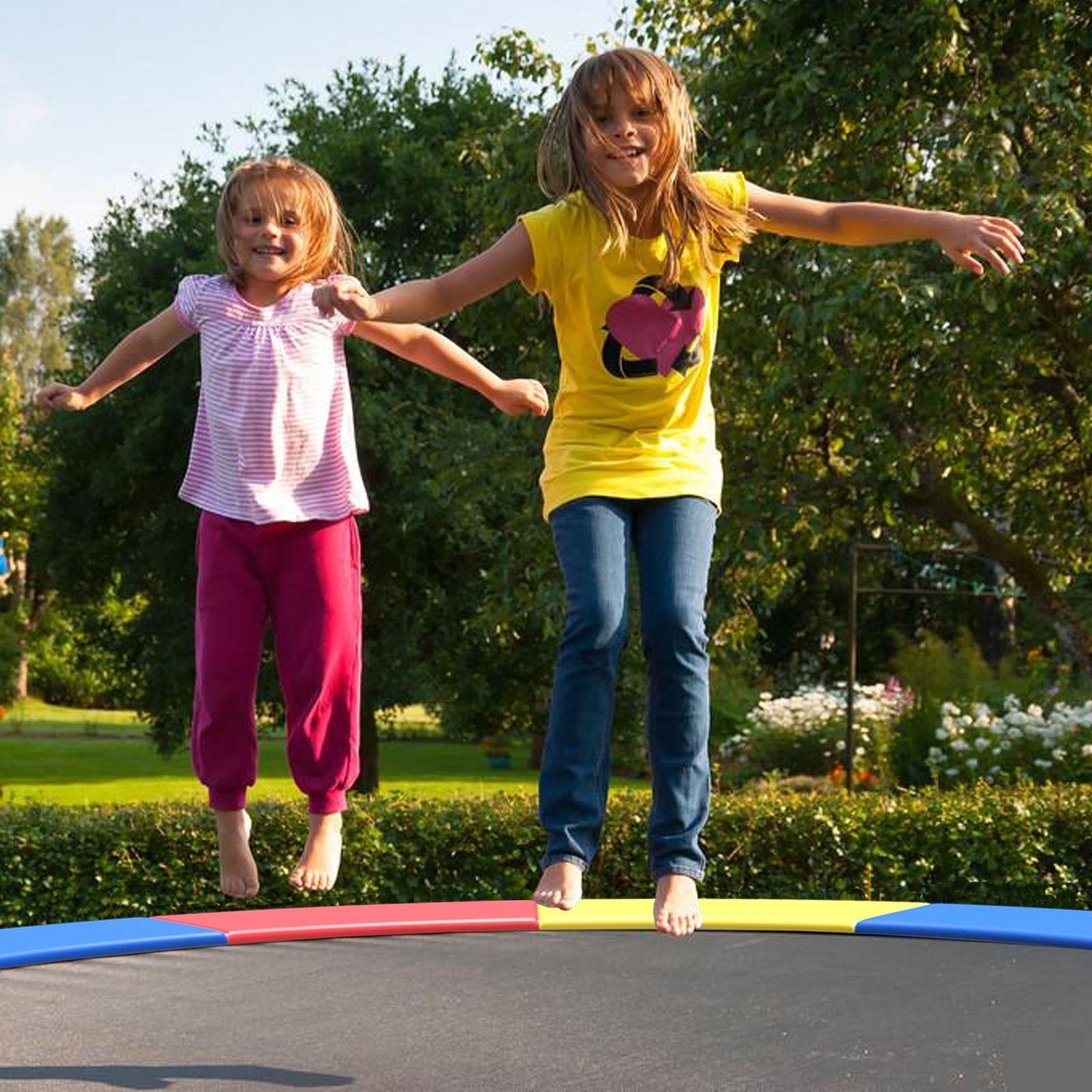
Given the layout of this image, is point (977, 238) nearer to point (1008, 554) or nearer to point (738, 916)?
point (738, 916)

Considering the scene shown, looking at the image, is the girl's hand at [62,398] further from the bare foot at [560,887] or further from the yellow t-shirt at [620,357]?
the bare foot at [560,887]

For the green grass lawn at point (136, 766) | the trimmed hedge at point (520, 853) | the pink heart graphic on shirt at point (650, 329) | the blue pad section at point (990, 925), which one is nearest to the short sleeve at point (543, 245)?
the pink heart graphic on shirt at point (650, 329)

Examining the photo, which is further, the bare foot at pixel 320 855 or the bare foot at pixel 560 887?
the bare foot at pixel 320 855

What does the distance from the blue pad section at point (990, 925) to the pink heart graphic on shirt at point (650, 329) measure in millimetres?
2227

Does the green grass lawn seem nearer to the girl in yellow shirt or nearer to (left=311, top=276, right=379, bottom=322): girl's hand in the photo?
the girl in yellow shirt

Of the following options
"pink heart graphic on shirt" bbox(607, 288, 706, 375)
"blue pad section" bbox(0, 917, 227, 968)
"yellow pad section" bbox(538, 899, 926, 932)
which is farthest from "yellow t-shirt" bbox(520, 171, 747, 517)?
"blue pad section" bbox(0, 917, 227, 968)

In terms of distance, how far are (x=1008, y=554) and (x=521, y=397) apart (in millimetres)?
5543

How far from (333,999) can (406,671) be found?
9.02 m

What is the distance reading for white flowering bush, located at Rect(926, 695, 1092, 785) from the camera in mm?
8062

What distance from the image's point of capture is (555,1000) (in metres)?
3.59

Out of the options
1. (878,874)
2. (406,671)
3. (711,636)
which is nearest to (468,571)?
(406,671)

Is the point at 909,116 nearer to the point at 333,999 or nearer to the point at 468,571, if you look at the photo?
the point at 333,999

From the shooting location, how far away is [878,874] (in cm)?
585

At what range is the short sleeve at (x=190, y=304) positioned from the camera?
2945 mm
